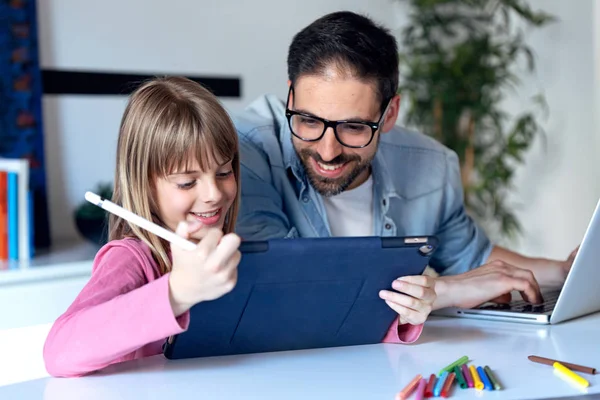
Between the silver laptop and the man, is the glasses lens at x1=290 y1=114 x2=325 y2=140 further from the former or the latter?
the silver laptop

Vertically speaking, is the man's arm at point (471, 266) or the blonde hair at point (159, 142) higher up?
the blonde hair at point (159, 142)

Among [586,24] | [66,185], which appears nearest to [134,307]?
[66,185]

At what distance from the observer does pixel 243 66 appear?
2.93 meters

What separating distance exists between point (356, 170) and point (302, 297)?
2.02 ft

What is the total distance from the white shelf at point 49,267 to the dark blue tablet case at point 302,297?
1.17 m

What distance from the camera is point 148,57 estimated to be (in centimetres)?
273

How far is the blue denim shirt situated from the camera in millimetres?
1546

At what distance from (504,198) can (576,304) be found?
217cm

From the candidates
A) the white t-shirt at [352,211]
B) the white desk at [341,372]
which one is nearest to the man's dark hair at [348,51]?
the white t-shirt at [352,211]

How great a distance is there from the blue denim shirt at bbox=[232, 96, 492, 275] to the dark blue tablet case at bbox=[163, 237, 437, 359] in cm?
43

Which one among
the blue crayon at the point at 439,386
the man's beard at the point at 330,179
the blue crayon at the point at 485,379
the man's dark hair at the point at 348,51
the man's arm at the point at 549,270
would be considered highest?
the man's dark hair at the point at 348,51

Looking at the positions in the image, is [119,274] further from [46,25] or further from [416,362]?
[46,25]

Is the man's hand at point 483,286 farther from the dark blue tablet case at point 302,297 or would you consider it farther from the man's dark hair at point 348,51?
the man's dark hair at point 348,51

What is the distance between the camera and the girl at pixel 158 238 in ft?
2.94
